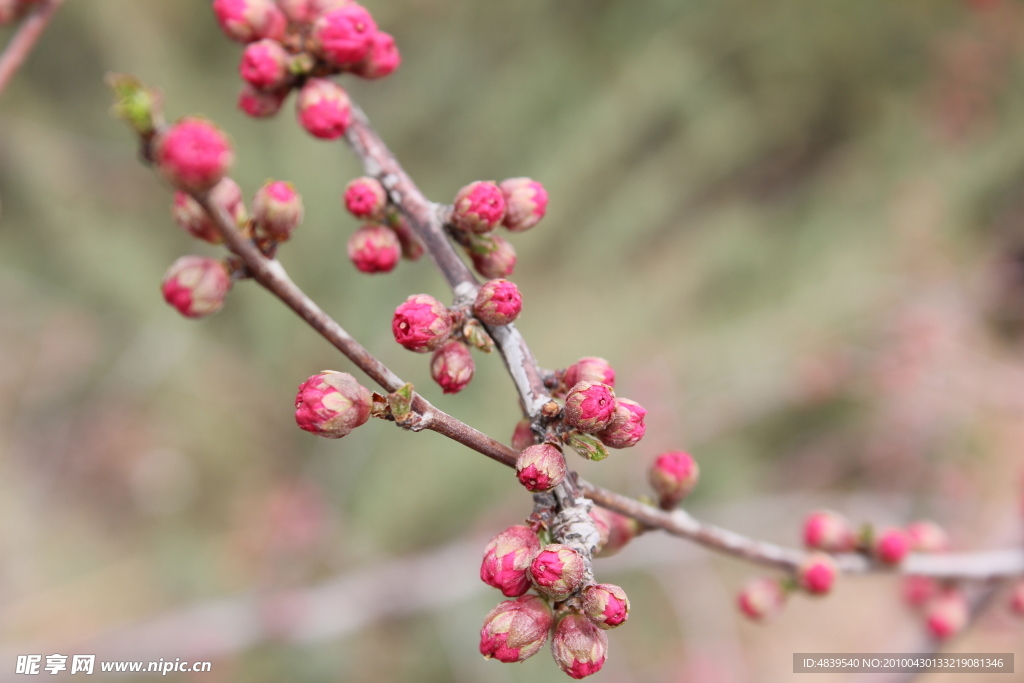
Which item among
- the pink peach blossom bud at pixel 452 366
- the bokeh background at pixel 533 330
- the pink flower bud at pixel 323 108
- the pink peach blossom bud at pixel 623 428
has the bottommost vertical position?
the pink peach blossom bud at pixel 623 428

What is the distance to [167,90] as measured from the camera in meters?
Result: 2.99

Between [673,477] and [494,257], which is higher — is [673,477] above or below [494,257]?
below

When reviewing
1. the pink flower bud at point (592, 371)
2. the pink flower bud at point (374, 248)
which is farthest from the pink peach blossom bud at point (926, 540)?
the pink flower bud at point (374, 248)

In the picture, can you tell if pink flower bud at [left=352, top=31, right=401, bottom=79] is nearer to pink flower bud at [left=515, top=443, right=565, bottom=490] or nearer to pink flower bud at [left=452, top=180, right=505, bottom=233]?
pink flower bud at [left=452, top=180, right=505, bottom=233]

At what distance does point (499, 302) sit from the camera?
27.7 inches

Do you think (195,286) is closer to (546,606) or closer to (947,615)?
(546,606)

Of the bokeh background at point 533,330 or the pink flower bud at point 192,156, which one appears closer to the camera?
the pink flower bud at point 192,156

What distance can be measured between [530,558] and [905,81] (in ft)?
16.2

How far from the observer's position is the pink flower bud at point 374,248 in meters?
0.86

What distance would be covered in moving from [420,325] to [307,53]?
47cm

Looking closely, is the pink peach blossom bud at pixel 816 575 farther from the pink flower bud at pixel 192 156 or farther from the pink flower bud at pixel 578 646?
the pink flower bud at pixel 192 156

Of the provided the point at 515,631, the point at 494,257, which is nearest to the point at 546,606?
the point at 515,631

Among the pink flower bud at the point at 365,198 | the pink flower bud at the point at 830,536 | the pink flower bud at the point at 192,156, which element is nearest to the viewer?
the pink flower bud at the point at 192,156

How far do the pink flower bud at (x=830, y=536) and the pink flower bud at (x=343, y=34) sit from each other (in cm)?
113
